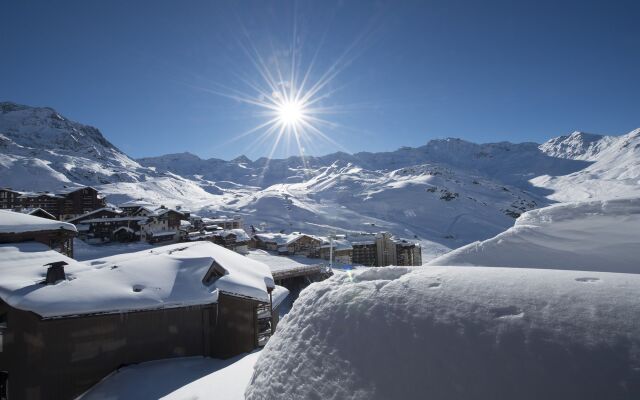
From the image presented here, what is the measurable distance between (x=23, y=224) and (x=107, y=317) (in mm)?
7958

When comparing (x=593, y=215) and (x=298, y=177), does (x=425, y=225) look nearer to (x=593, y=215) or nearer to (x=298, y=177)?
(x=593, y=215)

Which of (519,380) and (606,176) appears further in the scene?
(606,176)

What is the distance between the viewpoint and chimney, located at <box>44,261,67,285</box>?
36.1ft

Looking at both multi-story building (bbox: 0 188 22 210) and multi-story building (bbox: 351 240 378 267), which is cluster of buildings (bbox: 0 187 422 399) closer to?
multi-story building (bbox: 351 240 378 267)

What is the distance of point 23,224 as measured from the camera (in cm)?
1460

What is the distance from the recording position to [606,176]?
143 meters

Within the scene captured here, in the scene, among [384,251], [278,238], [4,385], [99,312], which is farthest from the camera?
[278,238]

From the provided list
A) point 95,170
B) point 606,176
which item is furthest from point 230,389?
point 606,176

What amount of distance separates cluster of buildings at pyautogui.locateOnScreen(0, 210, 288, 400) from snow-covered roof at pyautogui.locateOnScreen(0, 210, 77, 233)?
0.04 meters

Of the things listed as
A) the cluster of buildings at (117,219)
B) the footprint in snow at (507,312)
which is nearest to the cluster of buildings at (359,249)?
the cluster of buildings at (117,219)

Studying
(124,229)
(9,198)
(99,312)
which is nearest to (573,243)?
(99,312)

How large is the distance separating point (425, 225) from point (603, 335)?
288ft

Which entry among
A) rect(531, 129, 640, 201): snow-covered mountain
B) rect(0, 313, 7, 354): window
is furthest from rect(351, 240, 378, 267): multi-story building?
rect(531, 129, 640, 201): snow-covered mountain

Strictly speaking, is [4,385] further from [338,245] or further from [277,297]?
[338,245]
